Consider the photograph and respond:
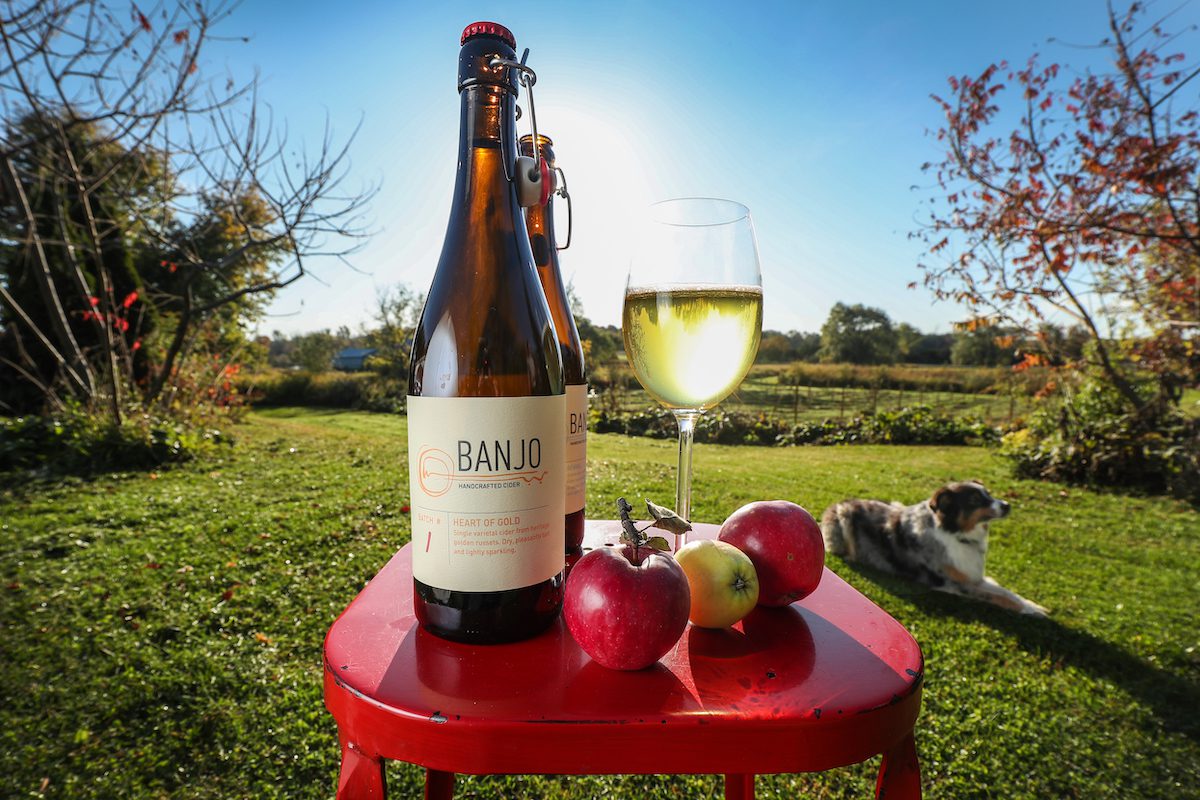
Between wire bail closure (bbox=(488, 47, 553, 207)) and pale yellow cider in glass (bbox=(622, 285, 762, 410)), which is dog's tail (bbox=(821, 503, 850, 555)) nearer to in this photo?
pale yellow cider in glass (bbox=(622, 285, 762, 410))

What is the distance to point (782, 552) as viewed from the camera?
0.99 metres

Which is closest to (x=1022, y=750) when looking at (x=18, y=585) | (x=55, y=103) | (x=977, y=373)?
(x=18, y=585)

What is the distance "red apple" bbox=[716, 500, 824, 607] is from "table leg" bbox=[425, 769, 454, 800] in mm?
1054

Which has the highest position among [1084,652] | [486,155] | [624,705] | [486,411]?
[486,155]

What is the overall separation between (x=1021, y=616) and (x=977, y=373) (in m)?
11.4

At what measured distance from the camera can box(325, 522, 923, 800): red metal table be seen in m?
0.70

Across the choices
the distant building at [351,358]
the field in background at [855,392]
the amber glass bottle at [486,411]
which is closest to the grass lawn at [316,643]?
the amber glass bottle at [486,411]

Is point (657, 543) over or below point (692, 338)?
below

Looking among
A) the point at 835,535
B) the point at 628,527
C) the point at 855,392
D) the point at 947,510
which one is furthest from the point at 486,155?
the point at 855,392

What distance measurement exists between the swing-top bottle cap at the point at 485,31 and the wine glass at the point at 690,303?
1.26 feet

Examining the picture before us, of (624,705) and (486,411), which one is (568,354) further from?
(624,705)

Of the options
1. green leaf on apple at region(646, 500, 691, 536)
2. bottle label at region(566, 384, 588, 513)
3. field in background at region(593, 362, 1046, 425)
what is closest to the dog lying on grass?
bottle label at region(566, 384, 588, 513)

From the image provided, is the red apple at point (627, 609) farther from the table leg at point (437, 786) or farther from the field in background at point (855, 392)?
the field in background at point (855, 392)

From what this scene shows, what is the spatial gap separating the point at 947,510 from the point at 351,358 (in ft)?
63.6
